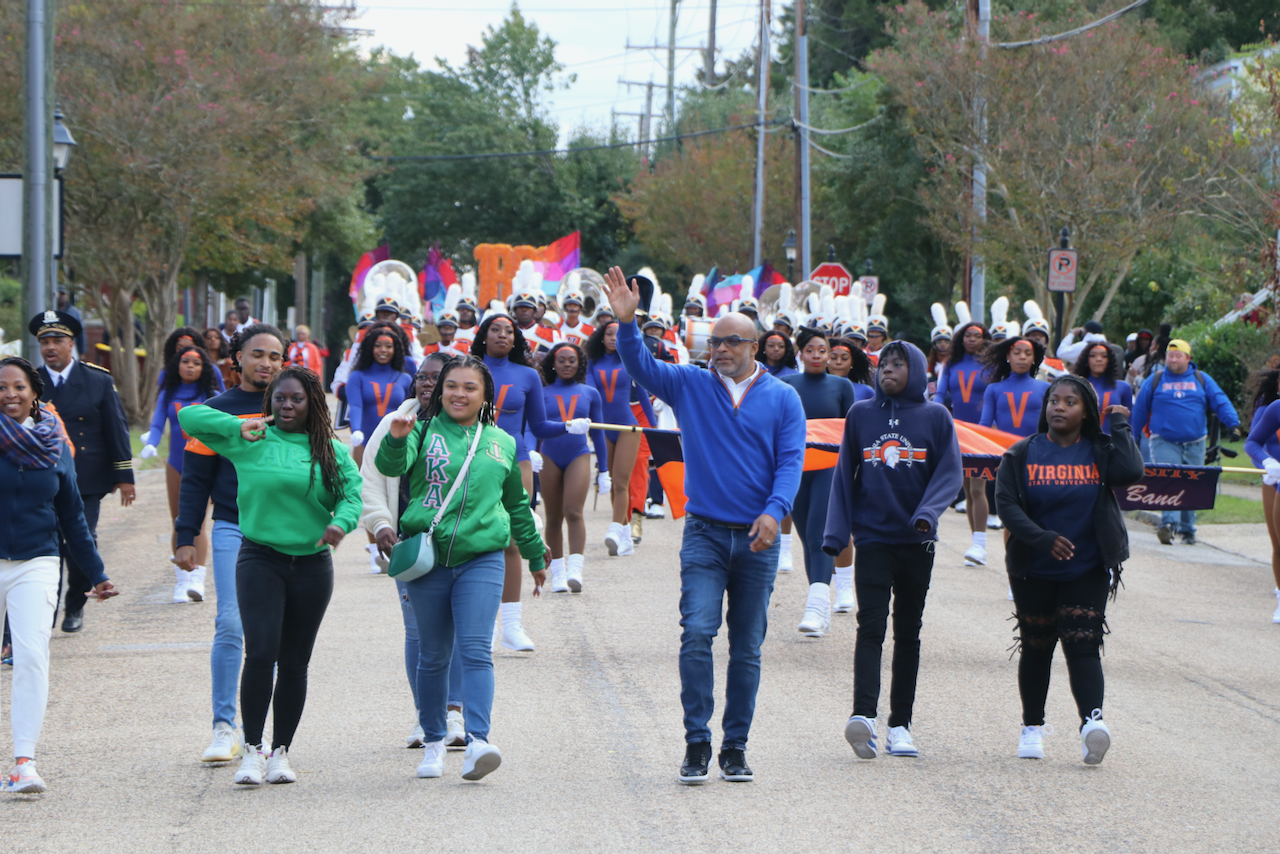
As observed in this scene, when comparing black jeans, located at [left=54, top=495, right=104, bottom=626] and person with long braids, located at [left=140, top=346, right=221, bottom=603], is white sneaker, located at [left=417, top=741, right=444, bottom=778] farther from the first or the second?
person with long braids, located at [left=140, top=346, right=221, bottom=603]

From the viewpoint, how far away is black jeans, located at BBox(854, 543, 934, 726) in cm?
688

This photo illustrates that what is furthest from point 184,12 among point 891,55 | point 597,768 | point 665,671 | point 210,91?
point 597,768

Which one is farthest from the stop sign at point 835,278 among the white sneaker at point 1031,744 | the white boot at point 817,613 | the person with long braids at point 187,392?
the white sneaker at point 1031,744

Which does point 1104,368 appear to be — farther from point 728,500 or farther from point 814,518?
point 728,500

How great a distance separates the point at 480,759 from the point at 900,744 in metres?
1.91

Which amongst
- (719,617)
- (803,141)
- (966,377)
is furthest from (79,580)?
(803,141)

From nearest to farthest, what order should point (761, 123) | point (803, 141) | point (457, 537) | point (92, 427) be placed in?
point (457, 537) → point (92, 427) → point (803, 141) → point (761, 123)

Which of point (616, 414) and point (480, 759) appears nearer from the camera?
point (480, 759)

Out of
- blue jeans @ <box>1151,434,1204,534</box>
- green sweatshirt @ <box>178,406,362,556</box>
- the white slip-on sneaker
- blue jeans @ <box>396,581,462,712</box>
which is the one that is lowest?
the white slip-on sneaker

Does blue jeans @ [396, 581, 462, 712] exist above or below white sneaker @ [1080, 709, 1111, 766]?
above

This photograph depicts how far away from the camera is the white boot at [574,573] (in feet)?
36.8

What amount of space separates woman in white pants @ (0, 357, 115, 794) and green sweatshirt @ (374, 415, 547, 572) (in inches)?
55.2

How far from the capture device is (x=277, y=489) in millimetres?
6219

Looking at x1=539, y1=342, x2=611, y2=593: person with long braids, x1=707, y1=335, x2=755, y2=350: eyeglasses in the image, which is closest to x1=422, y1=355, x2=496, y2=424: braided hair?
x1=707, y1=335, x2=755, y2=350: eyeglasses
